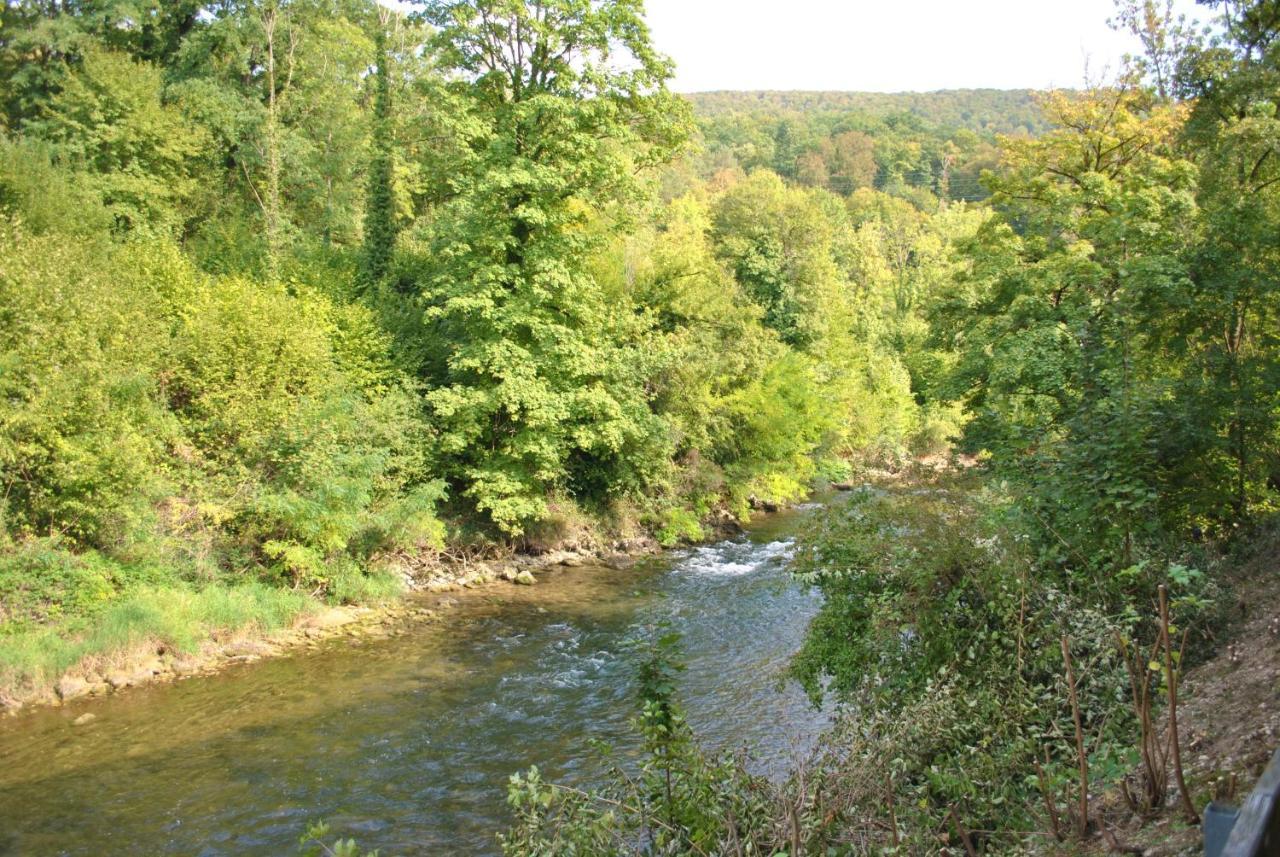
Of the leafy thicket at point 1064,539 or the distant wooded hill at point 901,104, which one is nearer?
the leafy thicket at point 1064,539

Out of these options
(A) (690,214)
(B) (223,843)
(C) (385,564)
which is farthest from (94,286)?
(A) (690,214)

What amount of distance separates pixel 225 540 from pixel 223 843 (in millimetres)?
9172

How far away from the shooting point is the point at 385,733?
1220 cm

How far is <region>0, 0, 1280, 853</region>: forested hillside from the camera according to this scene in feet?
24.4

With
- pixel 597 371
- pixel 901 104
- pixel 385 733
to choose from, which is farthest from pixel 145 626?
pixel 901 104

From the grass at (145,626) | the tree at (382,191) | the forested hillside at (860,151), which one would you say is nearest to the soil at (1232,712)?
the grass at (145,626)

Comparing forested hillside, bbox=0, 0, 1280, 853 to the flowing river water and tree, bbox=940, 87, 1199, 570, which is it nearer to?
tree, bbox=940, 87, 1199, 570

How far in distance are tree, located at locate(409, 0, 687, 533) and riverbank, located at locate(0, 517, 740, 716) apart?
4.88ft

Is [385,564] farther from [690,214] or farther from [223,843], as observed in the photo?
[690,214]

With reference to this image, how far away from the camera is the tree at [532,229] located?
21109mm

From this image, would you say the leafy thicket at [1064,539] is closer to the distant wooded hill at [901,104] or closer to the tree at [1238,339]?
the tree at [1238,339]

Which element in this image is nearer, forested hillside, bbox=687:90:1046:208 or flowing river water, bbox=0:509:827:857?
flowing river water, bbox=0:509:827:857

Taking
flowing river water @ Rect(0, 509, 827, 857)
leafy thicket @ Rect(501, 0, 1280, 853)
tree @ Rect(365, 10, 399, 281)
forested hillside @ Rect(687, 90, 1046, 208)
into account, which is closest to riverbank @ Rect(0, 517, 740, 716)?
flowing river water @ Rect(0, 509, 827, 857)

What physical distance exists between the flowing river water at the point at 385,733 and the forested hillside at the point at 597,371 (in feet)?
5.13
